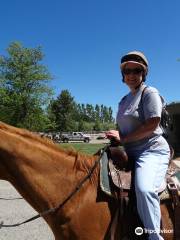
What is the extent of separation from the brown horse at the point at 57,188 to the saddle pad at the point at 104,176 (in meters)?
0.06

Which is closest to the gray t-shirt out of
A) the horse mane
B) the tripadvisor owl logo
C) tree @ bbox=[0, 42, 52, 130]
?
the horse mane

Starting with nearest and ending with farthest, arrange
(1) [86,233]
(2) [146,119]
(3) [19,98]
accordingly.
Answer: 1. (1) [86,233]
2. (2) [146,119]
3. (3) [19,98]

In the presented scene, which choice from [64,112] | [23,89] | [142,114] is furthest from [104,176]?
[64,112]

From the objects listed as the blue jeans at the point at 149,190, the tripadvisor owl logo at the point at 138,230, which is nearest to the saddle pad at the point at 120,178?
the blue jeans at the point at 149,190

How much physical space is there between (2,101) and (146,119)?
1611 inches

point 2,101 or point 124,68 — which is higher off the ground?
point 2,101

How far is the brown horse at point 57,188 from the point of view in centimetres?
332

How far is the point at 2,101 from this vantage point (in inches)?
1695

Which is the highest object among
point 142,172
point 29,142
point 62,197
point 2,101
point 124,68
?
point 2,101

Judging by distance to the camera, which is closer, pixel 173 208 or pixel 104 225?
pixel 104 225

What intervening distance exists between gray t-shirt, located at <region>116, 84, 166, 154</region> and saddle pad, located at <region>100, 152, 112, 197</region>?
0.25 metres

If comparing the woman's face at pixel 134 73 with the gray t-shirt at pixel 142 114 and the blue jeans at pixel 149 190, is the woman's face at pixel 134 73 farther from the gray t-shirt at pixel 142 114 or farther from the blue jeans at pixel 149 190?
the blue jeans at pixel 149 190

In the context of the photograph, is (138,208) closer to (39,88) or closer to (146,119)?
(146,119)

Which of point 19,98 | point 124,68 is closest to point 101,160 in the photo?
point 124,68
